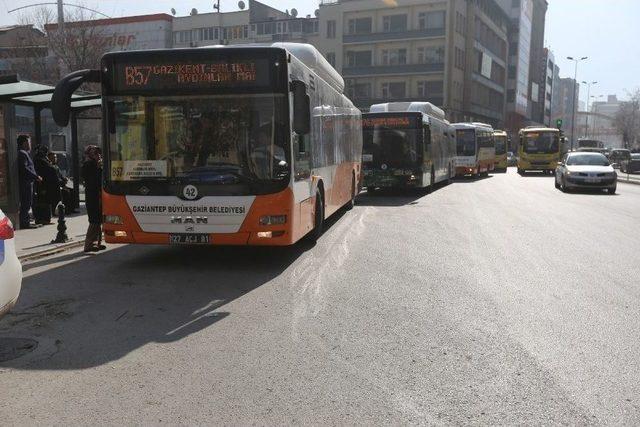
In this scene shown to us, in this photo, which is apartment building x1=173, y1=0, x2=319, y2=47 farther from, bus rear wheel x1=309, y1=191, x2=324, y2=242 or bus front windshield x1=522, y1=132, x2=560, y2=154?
bus rear wheel x1=309, y1=191, x2=324, y2=242

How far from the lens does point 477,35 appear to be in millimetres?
75688

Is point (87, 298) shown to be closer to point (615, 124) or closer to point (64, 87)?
point (64, 87)

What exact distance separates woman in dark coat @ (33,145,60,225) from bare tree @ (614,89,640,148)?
9304 centimetres

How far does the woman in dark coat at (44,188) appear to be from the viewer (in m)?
13.5

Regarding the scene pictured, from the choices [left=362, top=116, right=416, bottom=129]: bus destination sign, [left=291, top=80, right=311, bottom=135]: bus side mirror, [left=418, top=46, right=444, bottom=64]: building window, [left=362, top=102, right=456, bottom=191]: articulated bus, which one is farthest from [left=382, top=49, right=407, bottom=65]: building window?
[left=291, top=80, right=311, bottom=135]: bus side mirror

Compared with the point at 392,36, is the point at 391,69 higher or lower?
lower

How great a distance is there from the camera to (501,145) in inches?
1868

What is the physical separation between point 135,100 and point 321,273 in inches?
136

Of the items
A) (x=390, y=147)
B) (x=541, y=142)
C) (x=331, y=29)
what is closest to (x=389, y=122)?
(x=390, y=147)

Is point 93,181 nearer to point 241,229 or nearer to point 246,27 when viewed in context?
point 241,229

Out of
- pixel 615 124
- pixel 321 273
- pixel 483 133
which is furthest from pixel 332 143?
pixel 615 124

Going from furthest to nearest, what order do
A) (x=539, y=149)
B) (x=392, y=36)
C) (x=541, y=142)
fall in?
(x=392, y=36), (x=539, y=149), (x=541, y=142)

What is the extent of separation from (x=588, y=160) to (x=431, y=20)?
46211 millimetres

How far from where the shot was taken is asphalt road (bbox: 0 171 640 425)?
4.07 m
